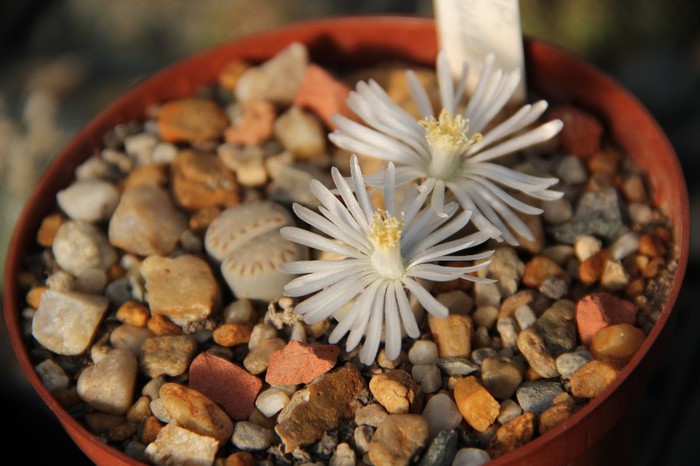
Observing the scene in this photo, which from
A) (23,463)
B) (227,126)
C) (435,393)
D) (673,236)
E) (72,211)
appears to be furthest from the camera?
(23,463)

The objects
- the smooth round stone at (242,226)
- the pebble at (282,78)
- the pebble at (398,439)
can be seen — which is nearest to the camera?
the pebble at (398,439)

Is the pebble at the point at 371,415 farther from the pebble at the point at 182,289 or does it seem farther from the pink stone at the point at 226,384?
the pebble at the point at 182,289

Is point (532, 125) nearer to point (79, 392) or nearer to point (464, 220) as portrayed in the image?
point (464, 220)

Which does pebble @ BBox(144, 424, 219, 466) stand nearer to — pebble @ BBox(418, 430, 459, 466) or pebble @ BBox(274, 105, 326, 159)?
pebble @ BBox(418, 430, 459, 466)

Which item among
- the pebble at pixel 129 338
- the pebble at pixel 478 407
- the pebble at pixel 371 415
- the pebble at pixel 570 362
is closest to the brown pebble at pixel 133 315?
the pebble at pixel 129 338

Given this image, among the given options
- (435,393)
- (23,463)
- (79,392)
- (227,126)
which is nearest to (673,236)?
(435,393)

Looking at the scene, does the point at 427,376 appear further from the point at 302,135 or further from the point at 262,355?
the point at 302,135

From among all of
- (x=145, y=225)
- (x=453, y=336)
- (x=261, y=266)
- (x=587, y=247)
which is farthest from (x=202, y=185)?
(x=587, y=247)
